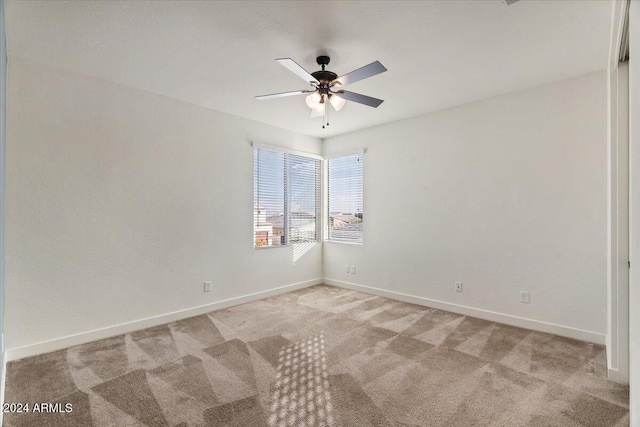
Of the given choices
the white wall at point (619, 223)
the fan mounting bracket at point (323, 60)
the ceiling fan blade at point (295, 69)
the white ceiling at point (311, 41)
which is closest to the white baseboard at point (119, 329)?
the white ceiling at point (311, 41)

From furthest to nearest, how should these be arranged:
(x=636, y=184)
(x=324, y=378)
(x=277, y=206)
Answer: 1. (x=277, y=206)
2. (x=324, y=378)
3. (x=636, y=184)

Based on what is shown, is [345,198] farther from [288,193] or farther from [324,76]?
[324,76]

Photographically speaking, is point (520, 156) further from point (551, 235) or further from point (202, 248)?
point (202, 248)

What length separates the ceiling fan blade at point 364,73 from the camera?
2.24 meters

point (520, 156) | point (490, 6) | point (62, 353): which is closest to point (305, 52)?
point (490, 6)

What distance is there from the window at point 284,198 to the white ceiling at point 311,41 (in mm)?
1452

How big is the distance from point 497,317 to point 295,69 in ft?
11.3

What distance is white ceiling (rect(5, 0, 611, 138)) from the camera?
2.18 meters

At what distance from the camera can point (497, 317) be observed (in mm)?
3684

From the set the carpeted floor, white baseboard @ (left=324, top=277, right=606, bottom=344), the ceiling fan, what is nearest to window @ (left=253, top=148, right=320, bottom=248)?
white baseboard @ (left=324, top=277, right=606, bottom=344)

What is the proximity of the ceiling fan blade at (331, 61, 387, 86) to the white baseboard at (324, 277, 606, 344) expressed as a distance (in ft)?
9.99

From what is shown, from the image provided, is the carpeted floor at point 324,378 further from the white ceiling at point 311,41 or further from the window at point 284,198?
the white ceiling at point 311,41

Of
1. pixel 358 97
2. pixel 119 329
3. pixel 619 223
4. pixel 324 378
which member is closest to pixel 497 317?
pixel 619 223

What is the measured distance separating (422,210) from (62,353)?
4.21 m
